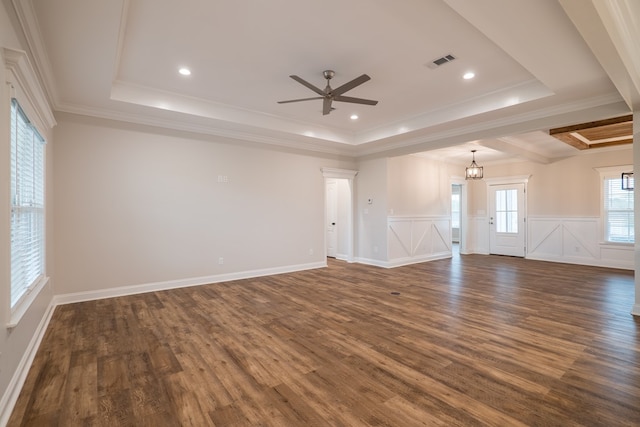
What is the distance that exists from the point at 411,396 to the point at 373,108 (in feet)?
14.0

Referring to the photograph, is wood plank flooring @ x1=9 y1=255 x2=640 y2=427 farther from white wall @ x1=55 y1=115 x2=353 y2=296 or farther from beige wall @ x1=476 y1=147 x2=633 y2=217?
beige wall @ x1=476 y1=147 x2=633 y2=217

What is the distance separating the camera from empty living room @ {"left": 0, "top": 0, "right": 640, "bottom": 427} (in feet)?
6.96

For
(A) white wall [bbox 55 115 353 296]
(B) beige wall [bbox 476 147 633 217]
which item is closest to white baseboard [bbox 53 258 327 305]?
(A) white wall [bbox 55 115 353 296]

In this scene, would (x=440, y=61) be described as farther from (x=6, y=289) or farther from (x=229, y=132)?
(x=6, y=289)

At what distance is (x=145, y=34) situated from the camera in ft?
9.81

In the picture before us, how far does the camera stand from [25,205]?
2758 millimetres

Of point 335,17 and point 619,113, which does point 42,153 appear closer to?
point 335,17

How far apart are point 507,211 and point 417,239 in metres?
3.16

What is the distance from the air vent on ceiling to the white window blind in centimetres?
634

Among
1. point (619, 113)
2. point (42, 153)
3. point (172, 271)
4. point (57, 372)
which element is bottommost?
point (57, 372)

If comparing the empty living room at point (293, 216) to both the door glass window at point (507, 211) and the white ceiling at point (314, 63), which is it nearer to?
the white ceiling at point (314, 63)

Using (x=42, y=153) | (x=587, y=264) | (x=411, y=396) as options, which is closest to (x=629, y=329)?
(x=411, y=396)

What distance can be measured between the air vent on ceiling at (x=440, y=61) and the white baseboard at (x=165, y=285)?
14.8 ft

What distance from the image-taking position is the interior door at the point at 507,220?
8484 millimetres
